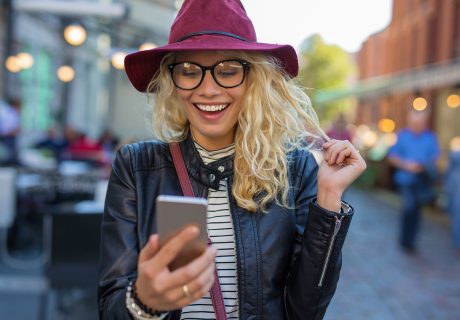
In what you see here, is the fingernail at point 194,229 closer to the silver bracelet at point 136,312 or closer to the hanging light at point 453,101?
the silver bracelet at point 136,312

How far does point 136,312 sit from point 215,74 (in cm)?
72

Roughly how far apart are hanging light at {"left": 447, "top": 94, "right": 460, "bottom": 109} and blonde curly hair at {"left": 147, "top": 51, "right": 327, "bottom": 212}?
14772 millimetres

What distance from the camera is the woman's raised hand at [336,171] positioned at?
67.2 inches

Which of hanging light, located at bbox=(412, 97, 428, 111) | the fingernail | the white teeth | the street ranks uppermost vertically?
hanging light, located at bbox=(412, 97, 428, 111)

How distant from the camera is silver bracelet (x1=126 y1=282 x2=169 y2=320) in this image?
56.7 inches

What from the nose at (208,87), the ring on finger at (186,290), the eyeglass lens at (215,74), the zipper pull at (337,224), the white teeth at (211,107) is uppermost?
the eyeglass lens at (215,74)

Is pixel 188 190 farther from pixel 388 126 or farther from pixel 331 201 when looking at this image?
pixel 388 126

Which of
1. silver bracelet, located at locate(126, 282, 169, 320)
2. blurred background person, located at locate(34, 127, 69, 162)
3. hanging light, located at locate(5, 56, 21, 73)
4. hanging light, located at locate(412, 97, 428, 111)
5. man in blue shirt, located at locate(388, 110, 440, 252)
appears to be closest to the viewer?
silver bracelet, located at locate(126, 282, 169, 320)

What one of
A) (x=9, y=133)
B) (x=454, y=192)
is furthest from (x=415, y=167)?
(x=9, y=133)

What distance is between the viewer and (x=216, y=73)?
1781 millimetres

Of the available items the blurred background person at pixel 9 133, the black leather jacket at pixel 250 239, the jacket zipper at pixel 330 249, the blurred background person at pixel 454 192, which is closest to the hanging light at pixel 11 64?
the blurred background person at pixel 9 133

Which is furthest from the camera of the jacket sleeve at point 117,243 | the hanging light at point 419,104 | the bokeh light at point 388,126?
the bokeh light at point 388,126

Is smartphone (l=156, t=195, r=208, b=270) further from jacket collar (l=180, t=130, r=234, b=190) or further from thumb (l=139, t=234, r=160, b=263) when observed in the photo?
jacket collar (l=180, t=130, r=234, b=190)

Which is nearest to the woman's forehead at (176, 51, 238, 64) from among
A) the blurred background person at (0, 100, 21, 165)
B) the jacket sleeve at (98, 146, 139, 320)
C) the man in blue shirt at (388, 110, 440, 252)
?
the jacket sleeve at (98, 146, 139, 320)
